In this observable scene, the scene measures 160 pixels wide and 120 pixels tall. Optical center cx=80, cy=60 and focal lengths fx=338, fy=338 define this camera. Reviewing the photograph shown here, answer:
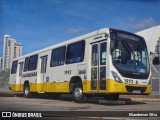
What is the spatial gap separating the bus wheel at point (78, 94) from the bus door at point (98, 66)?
36.4 inches

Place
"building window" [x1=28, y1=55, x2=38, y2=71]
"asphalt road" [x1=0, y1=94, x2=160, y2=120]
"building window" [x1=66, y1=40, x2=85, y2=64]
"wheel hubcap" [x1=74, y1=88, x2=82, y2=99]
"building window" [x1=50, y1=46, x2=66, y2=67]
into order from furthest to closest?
1. "building window" [x1=28, y1=55, x2=38, y2=71]
2. "building window" [x1=50, y1=46, x2=66, y2=67]
3. "building window" [x1=66, y1=40, x2=85, y2=64]
4. "wheel hubcap" [x1=74, y1=88, x2=82, y2=99]
5. "asphalt road" [x1=0, y1=94, x2=160, y2=120]

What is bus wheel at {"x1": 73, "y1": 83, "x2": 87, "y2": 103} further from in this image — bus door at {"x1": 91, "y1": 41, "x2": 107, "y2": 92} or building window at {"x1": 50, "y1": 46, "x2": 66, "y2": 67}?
building window at {"x1": 50, "y1": 46, "x2": 66, "y2": 67}

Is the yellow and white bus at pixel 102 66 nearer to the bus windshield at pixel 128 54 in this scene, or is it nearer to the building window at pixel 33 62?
the bus windshield at pixel 128 54

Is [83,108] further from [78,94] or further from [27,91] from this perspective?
[27,91]

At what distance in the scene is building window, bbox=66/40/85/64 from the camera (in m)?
13.9

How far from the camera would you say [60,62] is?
15.7 meters

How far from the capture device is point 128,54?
1232cm

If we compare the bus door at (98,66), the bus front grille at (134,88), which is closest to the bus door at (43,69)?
the bus door at (98,66)

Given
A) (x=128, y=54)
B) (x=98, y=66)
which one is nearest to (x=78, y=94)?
(x=98, y=66)

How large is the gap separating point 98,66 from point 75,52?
210 cm

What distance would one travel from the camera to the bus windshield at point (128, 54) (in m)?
12.2

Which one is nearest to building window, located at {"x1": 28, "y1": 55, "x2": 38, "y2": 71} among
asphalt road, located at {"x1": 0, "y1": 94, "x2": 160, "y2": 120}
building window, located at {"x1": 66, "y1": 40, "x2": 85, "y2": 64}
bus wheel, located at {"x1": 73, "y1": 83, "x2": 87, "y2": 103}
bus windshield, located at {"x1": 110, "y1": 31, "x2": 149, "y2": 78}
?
building window, located at {"x1": 66, "y1": 40, "x2": 85, "y2": 64}

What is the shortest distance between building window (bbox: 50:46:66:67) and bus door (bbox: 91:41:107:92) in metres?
2.59

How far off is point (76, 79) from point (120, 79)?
272 cm
